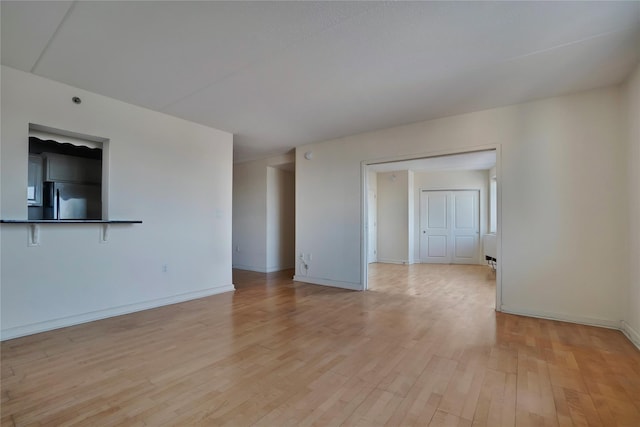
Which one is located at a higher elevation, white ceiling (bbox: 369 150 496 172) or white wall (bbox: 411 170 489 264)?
white ceiling (bbox: 369 150 496 172)

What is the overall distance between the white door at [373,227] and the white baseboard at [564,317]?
4.36 meters

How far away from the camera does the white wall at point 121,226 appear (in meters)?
2.87

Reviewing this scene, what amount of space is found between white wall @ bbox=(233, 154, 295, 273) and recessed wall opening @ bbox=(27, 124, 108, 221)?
9.78 feet

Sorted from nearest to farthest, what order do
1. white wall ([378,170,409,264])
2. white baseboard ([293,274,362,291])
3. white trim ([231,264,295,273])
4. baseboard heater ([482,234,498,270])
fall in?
1. white baseboard ([293,274,362,291])
2. baseboard heater ([482,234,498,270])
3. white trim ([231,264,295,273])
4. white wall ([378,170,409,264])

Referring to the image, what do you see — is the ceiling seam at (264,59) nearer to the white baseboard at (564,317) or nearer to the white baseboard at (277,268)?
the white baseboard at (564,317)

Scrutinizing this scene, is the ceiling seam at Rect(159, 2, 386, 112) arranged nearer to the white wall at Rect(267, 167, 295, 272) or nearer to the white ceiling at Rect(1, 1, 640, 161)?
the white ceiling at Rect(1, 1, 640, 161)

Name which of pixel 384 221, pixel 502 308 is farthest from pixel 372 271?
pixel 502 308

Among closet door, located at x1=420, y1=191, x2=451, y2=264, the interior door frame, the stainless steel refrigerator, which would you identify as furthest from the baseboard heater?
the stainless steel refrigerator

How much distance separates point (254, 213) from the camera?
693 cm

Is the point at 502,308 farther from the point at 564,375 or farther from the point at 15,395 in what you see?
the point at 15,395

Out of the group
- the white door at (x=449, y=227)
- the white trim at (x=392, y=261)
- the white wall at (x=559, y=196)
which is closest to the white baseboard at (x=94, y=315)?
the white wall at (x=559, y=196)

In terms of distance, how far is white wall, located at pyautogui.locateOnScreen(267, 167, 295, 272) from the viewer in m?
6.76

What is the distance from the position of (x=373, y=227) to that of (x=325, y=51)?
19.7 ft

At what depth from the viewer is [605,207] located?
125 inches
